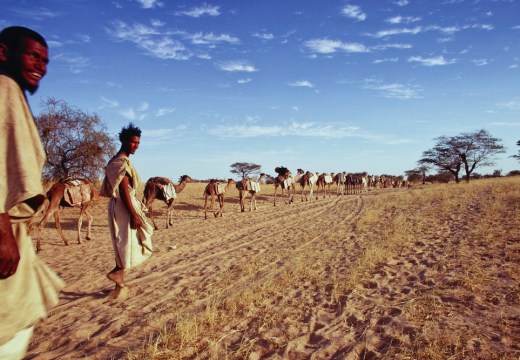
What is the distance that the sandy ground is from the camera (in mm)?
3332

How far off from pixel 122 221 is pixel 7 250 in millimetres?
3176

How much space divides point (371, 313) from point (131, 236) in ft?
10.9

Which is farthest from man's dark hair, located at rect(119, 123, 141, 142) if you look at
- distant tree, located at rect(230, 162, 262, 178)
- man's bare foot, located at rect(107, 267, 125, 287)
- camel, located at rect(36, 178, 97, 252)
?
distant tree, located at rect(230, 162, 262, 178)

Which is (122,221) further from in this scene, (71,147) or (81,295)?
(71,147)

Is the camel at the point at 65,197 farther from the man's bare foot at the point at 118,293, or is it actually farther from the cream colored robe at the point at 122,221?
the cream colored robe at the point at 122,221

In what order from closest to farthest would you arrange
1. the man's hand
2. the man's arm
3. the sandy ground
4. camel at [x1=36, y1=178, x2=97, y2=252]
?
the man's hand < the sandy ground < the man's arm < camel at [x1=36, y1=178, x2=97, y2=252]

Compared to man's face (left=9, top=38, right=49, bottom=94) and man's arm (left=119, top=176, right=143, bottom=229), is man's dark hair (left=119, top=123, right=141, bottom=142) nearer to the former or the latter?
man's arm (left=119, top=176, right=143, bottom=229)

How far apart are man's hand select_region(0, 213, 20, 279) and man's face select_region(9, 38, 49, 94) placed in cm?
68

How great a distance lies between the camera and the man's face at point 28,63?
A: 158cm

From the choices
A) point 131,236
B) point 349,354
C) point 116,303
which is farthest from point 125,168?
point 349,354

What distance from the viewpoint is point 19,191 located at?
141 centimetres

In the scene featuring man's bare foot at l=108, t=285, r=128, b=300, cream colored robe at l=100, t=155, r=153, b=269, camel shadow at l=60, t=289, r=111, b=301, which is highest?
cream colored robe at l=100, t=155, r=153, b=269

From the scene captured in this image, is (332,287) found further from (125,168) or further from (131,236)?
(125,168)

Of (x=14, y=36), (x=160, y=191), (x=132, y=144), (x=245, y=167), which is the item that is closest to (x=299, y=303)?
(x=132, y=144)
